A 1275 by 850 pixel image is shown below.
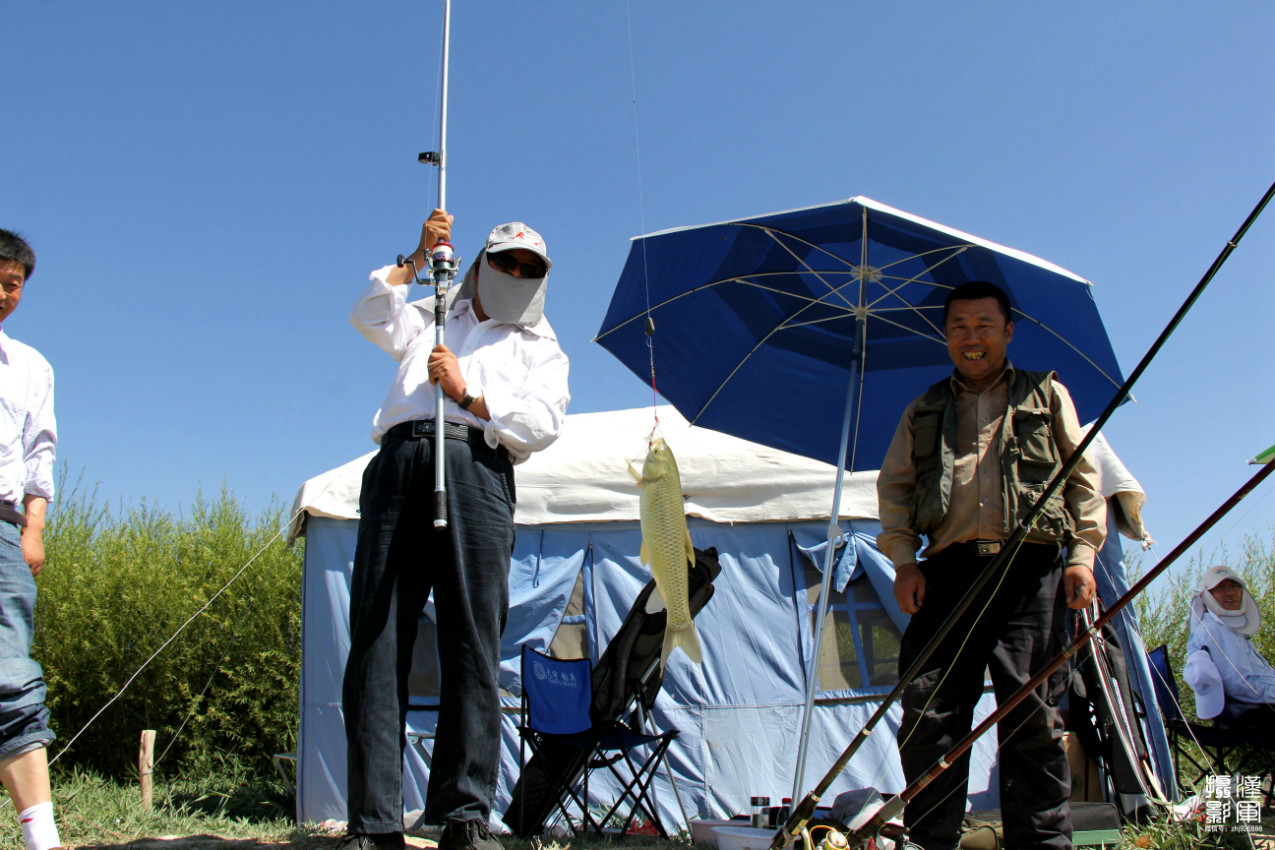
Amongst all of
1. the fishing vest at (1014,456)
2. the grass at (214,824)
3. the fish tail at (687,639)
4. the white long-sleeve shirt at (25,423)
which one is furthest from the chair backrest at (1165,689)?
the white long-sleeve shirt at (25,423)

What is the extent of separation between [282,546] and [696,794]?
4924mm

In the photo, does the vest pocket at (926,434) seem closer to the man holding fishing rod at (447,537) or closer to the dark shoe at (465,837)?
the man holding fishing rod at (447,537)

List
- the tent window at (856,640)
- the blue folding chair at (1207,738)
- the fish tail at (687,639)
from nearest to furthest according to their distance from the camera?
the fish tail at (687,639) → the blue folding chair at (1207,738) → the tent window at (856,640)

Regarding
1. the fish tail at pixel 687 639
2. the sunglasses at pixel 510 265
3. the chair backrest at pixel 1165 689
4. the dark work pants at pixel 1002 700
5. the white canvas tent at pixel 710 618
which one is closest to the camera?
the dark work pants at pixel 1002 700

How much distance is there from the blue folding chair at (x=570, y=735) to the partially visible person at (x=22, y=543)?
229cm

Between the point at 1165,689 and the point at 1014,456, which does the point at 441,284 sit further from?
the point at 1165,689

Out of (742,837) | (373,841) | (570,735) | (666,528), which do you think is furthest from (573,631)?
(373,841)

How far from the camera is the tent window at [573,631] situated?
577 centimetres

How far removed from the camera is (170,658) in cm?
738

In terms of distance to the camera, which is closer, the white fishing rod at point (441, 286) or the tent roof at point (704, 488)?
the white fishing rod at point (441, 286)

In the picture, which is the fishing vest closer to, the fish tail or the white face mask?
the fish tail

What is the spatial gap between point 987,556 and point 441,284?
1865 mm

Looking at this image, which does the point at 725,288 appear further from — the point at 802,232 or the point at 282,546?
the point at 282,546

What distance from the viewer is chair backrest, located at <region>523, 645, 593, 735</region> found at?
174 inches
